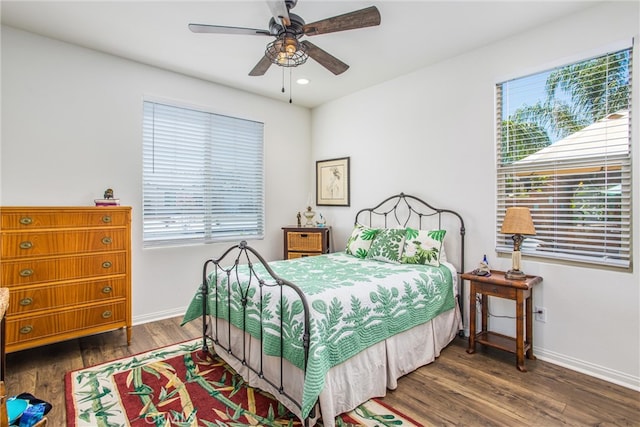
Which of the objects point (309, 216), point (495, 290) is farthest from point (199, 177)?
point (495, 290)

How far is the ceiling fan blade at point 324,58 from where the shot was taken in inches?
91.5

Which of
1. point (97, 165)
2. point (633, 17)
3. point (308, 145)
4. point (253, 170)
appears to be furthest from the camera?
point (308, 145)

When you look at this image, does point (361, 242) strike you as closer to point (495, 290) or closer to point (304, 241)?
point (304, 241)

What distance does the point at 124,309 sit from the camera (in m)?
2.91

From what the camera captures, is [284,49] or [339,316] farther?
[284,49]

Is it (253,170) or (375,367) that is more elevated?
(253,170)

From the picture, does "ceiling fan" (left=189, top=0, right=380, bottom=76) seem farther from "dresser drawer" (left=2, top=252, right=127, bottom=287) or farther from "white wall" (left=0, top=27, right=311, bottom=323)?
"dresser drawer" (left=2, top=252, right=127, bottom=287)

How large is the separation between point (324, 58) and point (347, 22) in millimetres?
436

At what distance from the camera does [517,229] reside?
253cm

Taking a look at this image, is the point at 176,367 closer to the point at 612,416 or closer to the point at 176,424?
the point at 176,424

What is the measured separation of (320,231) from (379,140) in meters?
1.33

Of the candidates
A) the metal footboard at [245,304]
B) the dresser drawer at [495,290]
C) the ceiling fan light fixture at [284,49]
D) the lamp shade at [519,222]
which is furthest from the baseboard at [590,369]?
the ceiling fan light fixture at [284,49]

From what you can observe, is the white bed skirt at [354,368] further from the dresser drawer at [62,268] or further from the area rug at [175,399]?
the dresser drawer at [62,268]

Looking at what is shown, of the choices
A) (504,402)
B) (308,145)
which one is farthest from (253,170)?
(504,402)
